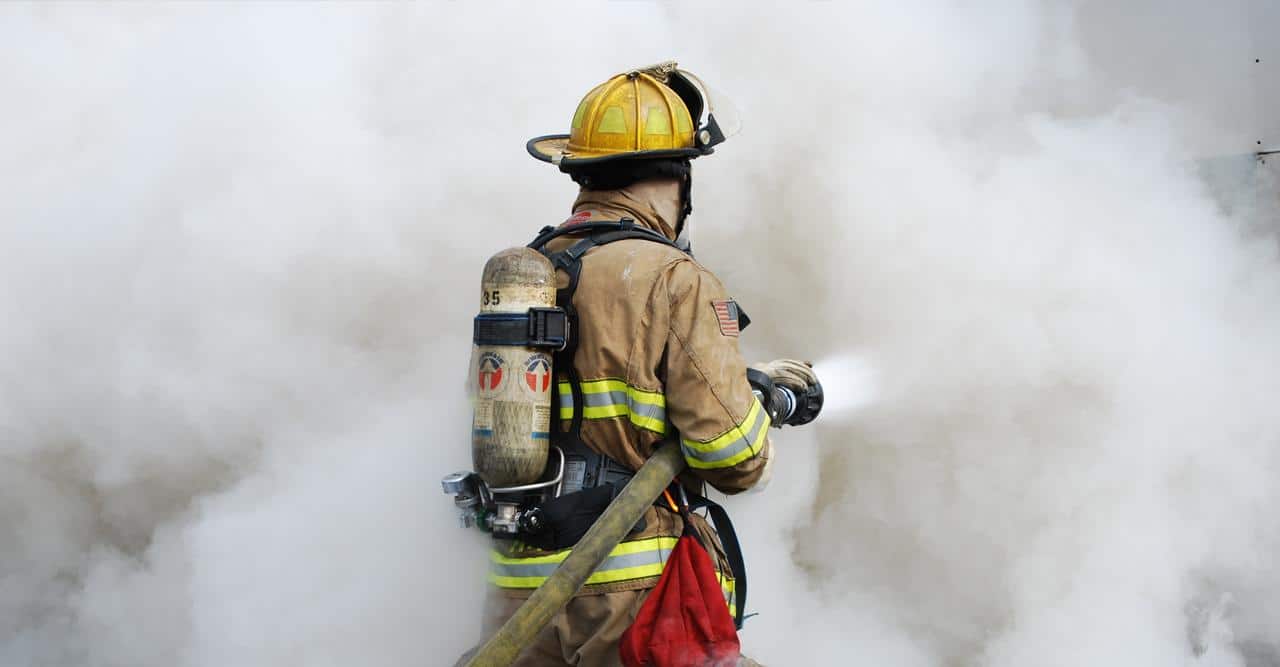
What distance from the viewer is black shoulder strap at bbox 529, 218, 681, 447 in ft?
9.75

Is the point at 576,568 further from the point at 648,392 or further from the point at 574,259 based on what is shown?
the point at 574,259

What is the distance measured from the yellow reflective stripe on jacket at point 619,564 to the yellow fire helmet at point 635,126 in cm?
110

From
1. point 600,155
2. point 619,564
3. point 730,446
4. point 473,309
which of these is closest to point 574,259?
point 600,155

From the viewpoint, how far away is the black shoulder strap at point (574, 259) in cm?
297

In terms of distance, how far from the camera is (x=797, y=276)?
19.2 ft

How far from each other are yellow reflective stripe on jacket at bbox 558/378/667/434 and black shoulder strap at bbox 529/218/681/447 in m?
0.02

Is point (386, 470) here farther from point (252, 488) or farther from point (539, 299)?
point (539, 299)

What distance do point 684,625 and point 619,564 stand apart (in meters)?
0.25

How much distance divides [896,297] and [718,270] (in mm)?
931

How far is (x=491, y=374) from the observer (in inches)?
113

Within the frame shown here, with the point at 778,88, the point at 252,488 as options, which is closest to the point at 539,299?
the point at 252,488

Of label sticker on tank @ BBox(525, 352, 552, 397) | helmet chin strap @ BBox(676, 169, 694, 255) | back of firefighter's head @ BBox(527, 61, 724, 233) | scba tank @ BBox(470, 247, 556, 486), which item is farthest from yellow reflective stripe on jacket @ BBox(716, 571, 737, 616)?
back of firefighter's head @ BBox(527, 61, 724, 233)

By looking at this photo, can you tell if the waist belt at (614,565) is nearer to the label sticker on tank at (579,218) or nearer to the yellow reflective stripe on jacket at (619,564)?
the yellow reflective stripe on jacket at (619,564)

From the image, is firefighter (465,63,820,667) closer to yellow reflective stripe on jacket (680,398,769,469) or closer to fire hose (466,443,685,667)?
Answer: yellow reflective stripe on jacket (680,398,769,469)
